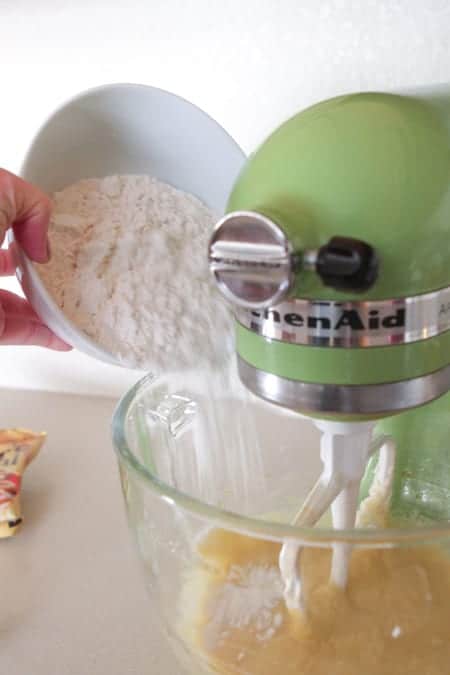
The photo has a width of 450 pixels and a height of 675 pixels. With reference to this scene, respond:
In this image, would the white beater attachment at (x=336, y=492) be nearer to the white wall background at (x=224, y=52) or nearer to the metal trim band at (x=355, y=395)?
the metal trim band at (x=355, y=395)

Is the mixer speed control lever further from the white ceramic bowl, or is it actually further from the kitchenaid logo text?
the white ceramic bowl

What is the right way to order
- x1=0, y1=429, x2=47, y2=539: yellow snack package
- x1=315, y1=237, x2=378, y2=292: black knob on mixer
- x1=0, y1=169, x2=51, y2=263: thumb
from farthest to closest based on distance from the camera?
x1=0, y1=429, x2=47, y2=539: yellow snack package, x1=0, y1=169, x2=51, y2=263: thumb, x1=315, y1=237, x2=378, y2=292: black knob on mixer

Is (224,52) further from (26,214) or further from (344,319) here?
(344,319)

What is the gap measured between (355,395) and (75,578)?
0.31 meters

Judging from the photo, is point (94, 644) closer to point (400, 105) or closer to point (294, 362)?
point (294, 362)

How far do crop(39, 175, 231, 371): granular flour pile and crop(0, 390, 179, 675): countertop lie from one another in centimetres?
17

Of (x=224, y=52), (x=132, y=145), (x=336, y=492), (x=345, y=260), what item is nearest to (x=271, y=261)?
(x=345, y=260)

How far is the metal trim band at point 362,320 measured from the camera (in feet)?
1.14

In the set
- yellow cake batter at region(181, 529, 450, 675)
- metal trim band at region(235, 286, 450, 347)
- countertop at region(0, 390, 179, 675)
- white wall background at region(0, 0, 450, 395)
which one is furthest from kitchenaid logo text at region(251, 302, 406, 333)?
white wall background at region(0, 0, 450, 395)

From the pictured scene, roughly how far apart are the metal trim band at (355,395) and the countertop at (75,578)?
217 millimetres

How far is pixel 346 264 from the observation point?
0.31 m

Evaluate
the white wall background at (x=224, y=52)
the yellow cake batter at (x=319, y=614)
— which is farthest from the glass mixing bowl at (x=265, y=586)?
the white wall background at (x=224, y=52)

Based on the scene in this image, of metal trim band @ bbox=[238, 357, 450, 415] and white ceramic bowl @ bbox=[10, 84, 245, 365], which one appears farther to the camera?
white ceramic bowl @ bbox=[10, 84, 245, 365]

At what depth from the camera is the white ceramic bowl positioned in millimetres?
520
